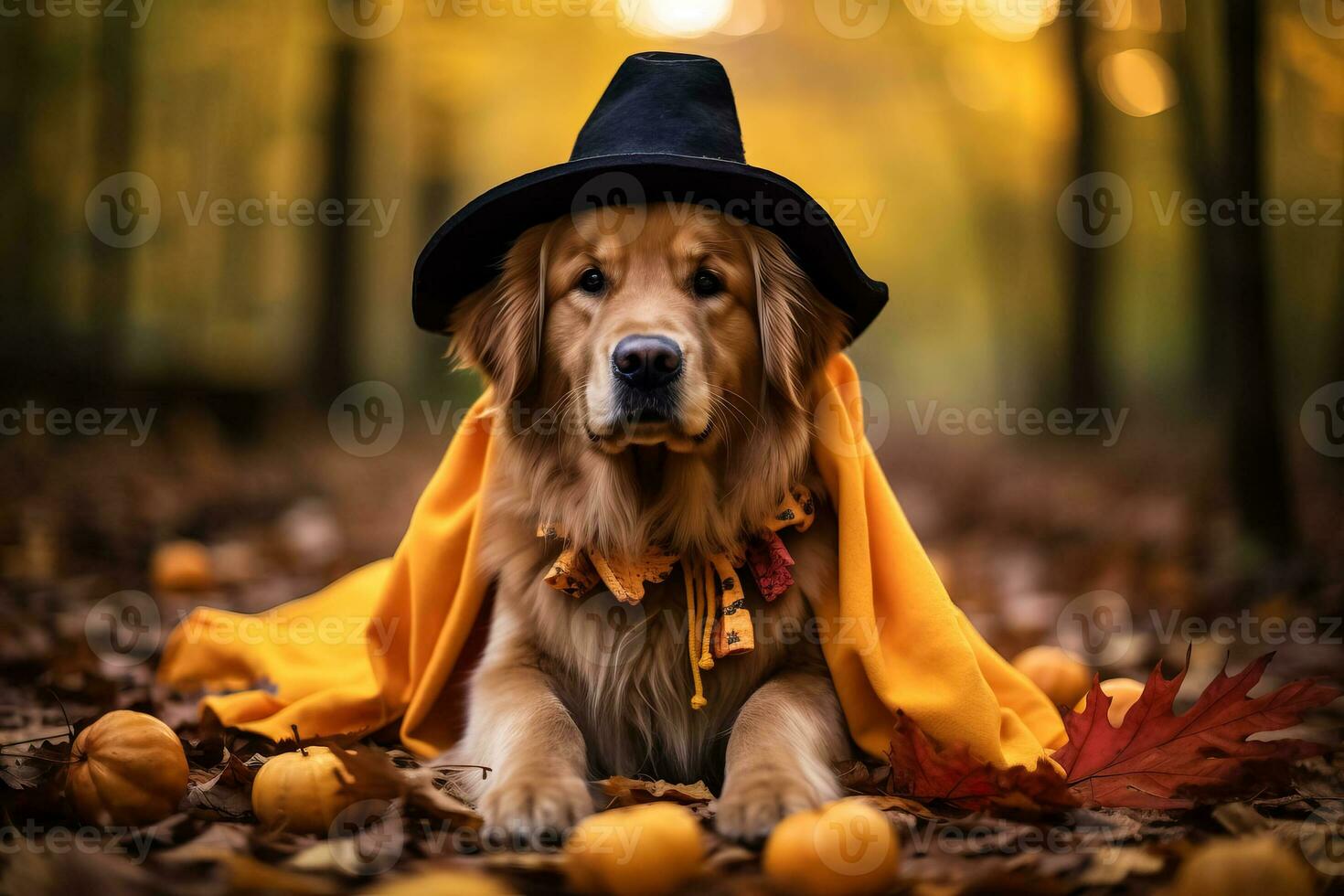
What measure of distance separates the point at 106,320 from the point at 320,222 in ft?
8.18

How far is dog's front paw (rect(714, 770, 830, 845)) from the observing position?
6.12ft

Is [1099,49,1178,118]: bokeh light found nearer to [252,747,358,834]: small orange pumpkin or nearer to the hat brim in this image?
the hat brim

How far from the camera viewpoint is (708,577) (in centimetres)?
246

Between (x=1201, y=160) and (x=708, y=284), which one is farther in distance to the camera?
(x=1201, y=160)

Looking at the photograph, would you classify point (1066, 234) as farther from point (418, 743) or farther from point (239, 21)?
point (418, 743)

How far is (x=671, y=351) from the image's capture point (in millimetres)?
2291

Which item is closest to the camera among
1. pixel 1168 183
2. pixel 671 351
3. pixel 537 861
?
pixel 537 861

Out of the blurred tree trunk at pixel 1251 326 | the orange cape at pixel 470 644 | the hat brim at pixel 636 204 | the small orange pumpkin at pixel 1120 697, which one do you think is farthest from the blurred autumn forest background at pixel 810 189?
the hat brim at pixel 636 204

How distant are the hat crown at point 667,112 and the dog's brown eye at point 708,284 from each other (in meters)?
0.31

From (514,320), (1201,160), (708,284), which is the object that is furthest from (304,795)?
(1201,160)

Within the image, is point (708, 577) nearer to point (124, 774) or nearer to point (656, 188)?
point (656, 188)

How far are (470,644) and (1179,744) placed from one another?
1.96 m

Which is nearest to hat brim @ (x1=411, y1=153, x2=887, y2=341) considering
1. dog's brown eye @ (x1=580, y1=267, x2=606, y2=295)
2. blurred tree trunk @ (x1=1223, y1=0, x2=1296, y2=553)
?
dog's brown eye @ (x1=580, y1=267, x2=606, y2=295)

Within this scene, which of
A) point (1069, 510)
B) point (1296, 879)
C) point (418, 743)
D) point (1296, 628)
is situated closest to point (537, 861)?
point (418, 743)
